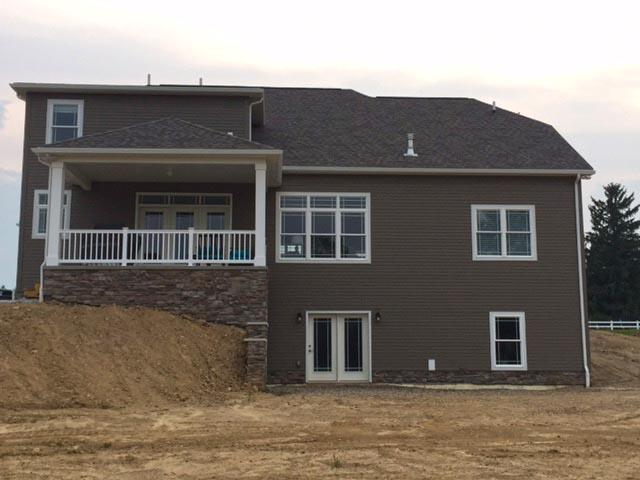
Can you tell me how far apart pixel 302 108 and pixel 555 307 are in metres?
9.21

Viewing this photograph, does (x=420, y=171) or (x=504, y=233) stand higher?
(x=420, y=171)

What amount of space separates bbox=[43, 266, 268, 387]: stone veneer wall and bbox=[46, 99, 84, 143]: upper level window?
4757mm

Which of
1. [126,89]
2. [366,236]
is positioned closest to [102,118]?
[126,89]

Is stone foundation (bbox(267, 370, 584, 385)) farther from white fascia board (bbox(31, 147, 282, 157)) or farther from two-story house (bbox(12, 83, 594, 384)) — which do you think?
white fascia board (bbox(31, 147, 282, 157))

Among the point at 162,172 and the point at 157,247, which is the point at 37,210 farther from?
the point at 157,247

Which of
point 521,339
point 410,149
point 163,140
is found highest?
point 410,149

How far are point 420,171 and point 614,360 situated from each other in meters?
9.37

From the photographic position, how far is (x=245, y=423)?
34.4ft

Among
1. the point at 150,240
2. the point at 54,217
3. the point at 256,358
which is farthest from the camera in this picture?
the point at 150,240

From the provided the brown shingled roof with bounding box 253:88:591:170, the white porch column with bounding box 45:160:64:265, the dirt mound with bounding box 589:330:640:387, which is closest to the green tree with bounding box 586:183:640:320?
the dirt mound with bounding box 589:330:640:387

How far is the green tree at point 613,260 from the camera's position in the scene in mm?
50969

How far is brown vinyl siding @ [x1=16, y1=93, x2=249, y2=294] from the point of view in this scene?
58.1 feet

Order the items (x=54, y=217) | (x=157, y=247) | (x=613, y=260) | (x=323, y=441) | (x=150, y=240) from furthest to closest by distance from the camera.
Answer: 1. (x=613, y=260)
2. (x=150, y=240)
3. (x=157, y=247)
4. (x=54, y=217)
5. (x=323, y=441)

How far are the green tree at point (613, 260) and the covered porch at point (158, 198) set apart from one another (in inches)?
1580
